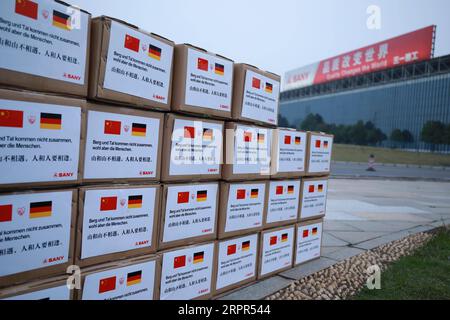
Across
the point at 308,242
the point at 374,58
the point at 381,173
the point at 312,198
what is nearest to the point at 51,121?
the point at 312,198

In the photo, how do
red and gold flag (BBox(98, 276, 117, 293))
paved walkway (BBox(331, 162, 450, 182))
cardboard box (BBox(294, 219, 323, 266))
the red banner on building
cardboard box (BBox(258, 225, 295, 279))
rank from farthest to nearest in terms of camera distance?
the red banner on building, paved walkway (BBox(331, 162, 450, 182)), cardboard box (BBox(294, 219, 323, 266)), cardboard box (BBox(258, 225, 295, 279)), red and gold flag (BBox(98, 276, 117, 293))

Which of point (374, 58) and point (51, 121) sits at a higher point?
point (374, 58)

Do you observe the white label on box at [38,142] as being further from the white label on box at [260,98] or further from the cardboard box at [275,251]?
the cardboard box at [275,251]

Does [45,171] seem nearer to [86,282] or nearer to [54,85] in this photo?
[54,85]

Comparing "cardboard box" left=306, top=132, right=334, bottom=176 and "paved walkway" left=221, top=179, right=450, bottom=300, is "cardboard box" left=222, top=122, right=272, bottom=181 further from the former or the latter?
"paved walkway" left=221, top=179, right=450, bottom=300

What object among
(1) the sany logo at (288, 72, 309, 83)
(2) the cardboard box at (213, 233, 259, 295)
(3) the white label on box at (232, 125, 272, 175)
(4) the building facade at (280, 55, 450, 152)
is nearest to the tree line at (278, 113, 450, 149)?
(4) the building facade at (280, 55, 450, 152)

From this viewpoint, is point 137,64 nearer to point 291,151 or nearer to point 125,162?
point 125,162

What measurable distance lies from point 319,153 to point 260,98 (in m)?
1.37

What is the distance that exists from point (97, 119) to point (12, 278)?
1.06 metres

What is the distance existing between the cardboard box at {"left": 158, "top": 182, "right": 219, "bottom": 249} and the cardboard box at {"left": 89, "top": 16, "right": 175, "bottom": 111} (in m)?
0.70

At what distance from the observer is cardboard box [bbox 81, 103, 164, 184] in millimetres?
2252

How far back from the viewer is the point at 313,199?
4.38 m

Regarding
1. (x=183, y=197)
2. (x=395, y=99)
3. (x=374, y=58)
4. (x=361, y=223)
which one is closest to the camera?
(x=183, y=197)
